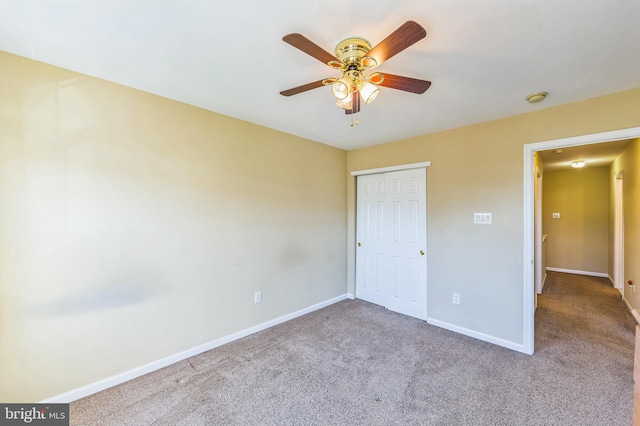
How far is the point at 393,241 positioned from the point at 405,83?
8.33ft

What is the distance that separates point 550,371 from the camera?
2.33 meters

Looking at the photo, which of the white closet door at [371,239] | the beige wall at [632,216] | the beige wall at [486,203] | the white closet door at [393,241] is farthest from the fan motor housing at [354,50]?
the beige wall at [632,216]

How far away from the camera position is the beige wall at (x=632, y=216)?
3.29 meters

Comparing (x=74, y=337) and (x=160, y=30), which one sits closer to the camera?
(x=160, y=30)

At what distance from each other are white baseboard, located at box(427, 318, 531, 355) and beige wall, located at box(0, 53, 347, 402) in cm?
196

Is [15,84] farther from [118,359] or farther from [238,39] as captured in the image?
[118,359]

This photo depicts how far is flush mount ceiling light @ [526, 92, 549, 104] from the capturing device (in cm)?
225

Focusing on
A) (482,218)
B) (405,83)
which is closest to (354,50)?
(405,83)

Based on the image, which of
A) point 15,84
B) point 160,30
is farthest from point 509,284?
point 15,84

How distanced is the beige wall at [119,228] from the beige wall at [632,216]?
14.4ft

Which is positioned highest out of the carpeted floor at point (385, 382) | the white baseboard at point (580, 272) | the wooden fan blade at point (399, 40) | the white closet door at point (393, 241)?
the wooden fan blade at point (399, 40)

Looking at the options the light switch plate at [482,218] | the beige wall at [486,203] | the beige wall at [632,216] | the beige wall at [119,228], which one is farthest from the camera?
the beige wall at [632,216]

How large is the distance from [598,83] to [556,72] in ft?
1.59

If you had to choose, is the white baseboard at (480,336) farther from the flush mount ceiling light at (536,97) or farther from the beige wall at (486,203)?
the flush mount ceiling light at (536,97)
